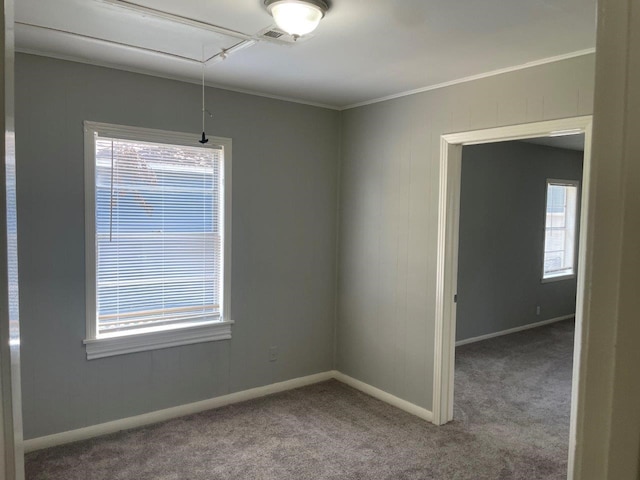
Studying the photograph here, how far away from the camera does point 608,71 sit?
0.47 meters

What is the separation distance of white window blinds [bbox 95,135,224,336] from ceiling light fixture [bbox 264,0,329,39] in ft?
5.48

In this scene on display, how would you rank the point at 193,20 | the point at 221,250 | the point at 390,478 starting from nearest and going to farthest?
the point at 193,20, the point at 390,478, the point at 221,250

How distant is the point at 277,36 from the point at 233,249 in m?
1.79

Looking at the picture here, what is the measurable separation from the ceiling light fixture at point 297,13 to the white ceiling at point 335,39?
2.9 inches

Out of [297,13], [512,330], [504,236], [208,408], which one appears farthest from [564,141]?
[208,408]

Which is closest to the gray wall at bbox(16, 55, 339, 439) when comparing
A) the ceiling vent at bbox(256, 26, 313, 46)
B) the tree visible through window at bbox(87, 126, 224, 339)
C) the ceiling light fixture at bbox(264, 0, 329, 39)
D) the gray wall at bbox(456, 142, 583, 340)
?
the tree visible through window at bbox(87, 126, 224, 339)

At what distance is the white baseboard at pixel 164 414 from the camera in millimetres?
3164

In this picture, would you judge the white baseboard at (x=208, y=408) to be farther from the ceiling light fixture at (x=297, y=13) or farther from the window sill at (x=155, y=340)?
the ceiling light fixture at (x=297, y=13)

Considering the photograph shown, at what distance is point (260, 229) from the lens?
4000 millimetres

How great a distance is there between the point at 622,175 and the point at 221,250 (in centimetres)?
353

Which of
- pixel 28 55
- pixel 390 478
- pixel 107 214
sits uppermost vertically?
pixel 28 55

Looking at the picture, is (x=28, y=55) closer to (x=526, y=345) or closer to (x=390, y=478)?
(x=390, y=478)

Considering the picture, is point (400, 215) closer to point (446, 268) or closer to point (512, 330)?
point (446, 268)

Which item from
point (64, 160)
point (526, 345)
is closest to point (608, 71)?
point (64, 160)
